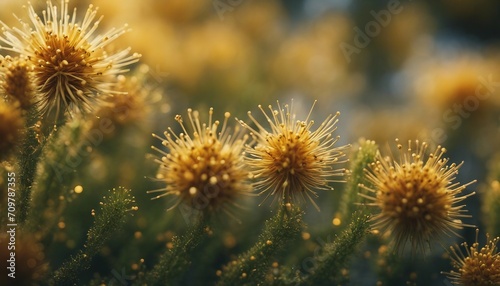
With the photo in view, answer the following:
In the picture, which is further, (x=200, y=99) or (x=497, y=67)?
(x=497, y=67)

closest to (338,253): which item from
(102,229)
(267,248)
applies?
(267,248)

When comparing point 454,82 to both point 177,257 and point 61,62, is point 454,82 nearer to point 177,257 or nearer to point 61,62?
point 177,257

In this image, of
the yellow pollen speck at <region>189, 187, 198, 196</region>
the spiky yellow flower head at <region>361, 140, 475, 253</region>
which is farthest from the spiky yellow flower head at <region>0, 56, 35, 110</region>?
the spiky yellow flower head at <region>361, 140, 475, 253</region>

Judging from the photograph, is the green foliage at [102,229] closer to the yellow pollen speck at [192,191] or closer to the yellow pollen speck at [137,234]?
the yellow pollen speck at [192,191]

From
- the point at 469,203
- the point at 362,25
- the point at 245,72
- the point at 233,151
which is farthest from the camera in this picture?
the point at 362,25

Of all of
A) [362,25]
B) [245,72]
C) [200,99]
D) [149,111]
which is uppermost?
[362,25]

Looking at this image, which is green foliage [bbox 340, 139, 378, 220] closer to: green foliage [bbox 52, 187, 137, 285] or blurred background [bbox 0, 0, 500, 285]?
blurred background [bbox 0, 0, 500, 285]

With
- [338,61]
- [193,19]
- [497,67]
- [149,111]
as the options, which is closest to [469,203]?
[497,67]

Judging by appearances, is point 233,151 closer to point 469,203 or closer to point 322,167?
point 322,167
